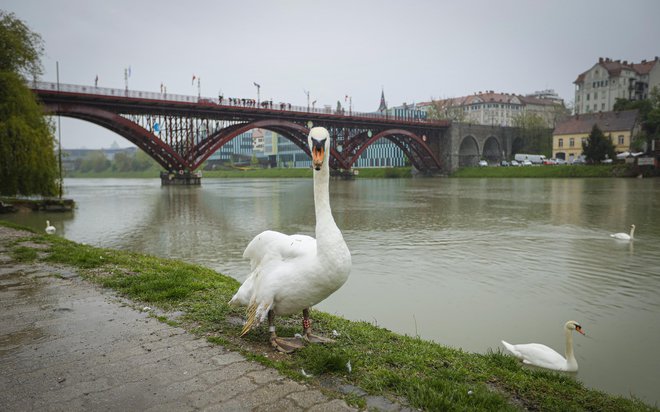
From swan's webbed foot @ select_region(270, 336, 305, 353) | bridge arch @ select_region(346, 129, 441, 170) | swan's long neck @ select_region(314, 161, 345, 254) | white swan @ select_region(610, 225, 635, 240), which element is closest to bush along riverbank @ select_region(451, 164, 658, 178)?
bridge arch @ select_region(346, 129, 441, 170)

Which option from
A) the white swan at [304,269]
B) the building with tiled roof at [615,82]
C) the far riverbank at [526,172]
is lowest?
the white swan at [304,269]

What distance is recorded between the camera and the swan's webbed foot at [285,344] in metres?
3.96

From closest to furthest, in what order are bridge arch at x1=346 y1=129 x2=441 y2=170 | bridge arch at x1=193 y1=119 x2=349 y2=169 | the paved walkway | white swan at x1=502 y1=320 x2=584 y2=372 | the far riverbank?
the paved walkway
white swan at x1=502 y1=320 x2=584 y2=372
bridge arch at x1=193 y1=119 x2=349 y2=169
the far riverbank
bridge arch at x1=346 y1=129 x2=441 y2=170

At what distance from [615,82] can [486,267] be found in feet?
328

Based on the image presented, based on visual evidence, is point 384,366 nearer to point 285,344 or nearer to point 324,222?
point 285,344

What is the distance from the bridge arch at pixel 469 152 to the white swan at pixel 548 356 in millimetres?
81400

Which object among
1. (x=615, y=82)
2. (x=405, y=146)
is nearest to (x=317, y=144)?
(x=405, y=146)

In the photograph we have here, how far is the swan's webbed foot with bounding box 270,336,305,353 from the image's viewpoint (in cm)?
396

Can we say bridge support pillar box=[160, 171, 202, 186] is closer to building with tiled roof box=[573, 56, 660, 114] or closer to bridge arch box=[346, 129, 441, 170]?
bridge arch box=[346, 129, 441, 170]

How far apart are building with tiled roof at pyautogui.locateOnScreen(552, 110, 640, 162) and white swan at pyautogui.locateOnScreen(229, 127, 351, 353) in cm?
6887

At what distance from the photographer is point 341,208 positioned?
2562 cm

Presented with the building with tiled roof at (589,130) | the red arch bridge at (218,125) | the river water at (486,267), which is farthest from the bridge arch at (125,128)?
the building with tiled roof at (589,130)

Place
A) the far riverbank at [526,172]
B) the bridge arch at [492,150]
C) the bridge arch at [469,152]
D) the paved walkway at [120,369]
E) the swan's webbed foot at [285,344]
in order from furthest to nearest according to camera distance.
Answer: the bridge arch at [492,150], the bridge arch at [469,152], the far riverbank at [526,172], the swan's webbed foot at [285,344], the paved walkway at [120,369]

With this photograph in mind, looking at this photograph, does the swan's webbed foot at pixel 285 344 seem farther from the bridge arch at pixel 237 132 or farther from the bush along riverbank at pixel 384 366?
the bridge arch at pixel 237 132
